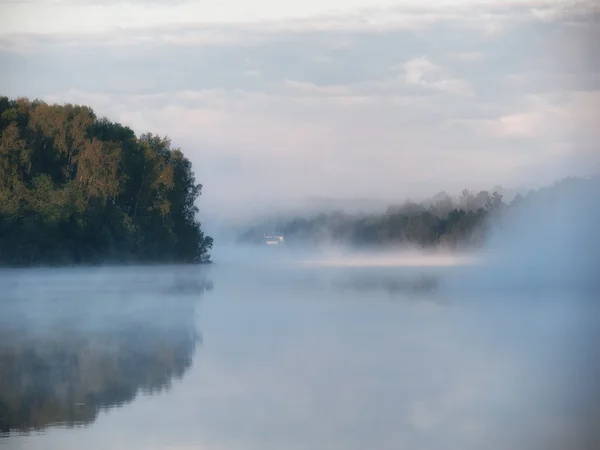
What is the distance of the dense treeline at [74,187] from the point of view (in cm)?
3909

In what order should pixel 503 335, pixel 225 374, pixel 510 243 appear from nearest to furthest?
pixel 225 374 < pixel 503 335 < pixel 510 243

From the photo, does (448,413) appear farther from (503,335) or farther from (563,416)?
(503,335)

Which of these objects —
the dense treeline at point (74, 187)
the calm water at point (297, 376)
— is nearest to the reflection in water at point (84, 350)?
the calm water at point (297, 376)

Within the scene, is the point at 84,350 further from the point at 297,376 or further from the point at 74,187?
the point at 74,187

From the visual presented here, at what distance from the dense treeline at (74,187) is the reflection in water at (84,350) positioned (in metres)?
14.3

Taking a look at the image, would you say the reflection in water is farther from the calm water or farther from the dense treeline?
the dense treeline

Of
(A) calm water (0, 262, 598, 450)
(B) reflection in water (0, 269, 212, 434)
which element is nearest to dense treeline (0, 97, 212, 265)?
(B) reflection in water (0, 269, 212, 434)

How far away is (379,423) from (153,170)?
3708 centimetres

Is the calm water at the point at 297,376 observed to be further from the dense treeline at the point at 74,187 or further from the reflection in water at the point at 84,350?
the dense treeline at the point at 74,187

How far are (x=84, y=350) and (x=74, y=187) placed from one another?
93.2 feet

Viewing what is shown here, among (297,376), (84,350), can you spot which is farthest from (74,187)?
(297,376)

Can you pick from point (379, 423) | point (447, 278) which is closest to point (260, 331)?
point (379, 423)

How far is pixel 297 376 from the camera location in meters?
10.9

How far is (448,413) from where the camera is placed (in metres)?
8.96
